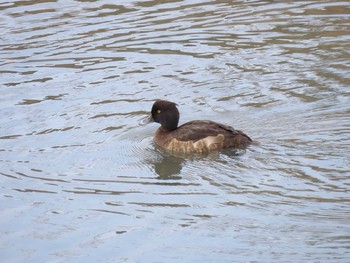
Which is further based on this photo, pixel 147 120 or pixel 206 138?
pixel 147 120

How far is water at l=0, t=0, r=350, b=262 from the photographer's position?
9742 millimetres

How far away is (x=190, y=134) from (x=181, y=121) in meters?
1.25

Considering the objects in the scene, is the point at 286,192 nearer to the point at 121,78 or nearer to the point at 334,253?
the point at 334,253

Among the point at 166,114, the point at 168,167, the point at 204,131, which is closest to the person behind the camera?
the point at 168,167

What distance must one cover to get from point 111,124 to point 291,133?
2.57m

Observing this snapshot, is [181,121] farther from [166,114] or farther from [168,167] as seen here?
[168,167]

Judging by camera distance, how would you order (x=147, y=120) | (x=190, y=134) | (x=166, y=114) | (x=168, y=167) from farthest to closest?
1. (x=147, y=120)
2. (x=166, y=114)
3. (x=190, y=134)
4. (x=168, y=167)

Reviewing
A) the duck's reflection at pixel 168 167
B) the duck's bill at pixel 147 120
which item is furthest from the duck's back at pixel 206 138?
the duck's bill at pixel 147 120

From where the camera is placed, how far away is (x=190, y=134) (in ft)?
41.5

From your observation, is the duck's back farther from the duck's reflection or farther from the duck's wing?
the duck's reflection

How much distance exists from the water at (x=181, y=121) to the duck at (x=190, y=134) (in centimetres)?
23

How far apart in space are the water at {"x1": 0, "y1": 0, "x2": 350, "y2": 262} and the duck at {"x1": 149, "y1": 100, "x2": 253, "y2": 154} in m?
0.23

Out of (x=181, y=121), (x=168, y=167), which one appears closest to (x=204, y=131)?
(x=168, y=167)

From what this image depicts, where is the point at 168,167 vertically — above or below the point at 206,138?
below
